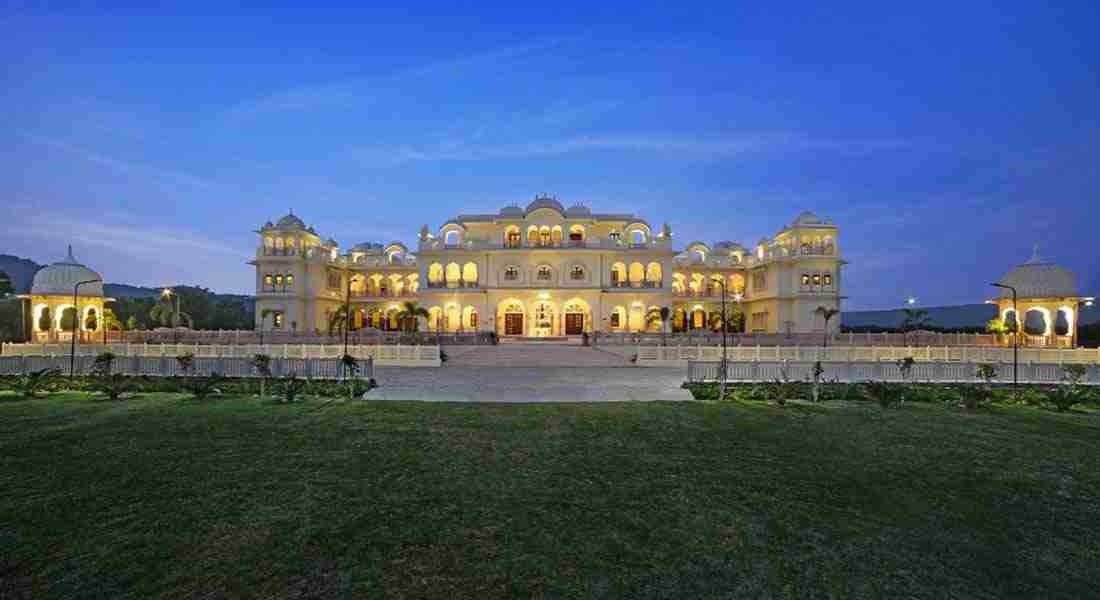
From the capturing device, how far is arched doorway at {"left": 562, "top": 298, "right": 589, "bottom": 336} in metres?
42.6

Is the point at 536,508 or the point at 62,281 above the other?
the point at 62,281

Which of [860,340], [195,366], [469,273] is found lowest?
[195,366]

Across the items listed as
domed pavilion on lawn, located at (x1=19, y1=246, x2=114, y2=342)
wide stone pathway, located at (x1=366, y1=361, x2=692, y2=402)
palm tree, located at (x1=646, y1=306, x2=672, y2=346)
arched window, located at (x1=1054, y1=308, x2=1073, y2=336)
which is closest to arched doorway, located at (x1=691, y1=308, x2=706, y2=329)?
palm tree, located at (x1=646, y1=306, x2=672, y2=346)

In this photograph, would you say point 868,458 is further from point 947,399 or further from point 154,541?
point 154,541

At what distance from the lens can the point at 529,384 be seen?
1817 centimetres

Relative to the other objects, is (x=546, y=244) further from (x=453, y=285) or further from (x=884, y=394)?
(x=884, y=394)

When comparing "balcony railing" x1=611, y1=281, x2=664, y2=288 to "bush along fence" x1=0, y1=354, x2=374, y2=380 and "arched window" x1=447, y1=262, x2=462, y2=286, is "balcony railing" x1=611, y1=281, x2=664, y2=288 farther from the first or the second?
"bush along fence" x1=0, y1=354, x2=374, y2=380

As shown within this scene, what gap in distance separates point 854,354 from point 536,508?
20.5 meters

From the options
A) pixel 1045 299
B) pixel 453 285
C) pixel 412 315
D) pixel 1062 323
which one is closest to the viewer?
pixel 1045 299

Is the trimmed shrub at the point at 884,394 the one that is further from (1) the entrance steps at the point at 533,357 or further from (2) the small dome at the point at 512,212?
(2) the small dome at the point at 512,212

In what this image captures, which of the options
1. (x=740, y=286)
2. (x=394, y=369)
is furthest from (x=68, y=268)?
(x=740, y=286)

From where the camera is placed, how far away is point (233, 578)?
16.7ft

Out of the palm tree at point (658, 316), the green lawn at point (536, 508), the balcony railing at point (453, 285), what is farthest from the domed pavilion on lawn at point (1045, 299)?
the balcony railing at point (453, 285)

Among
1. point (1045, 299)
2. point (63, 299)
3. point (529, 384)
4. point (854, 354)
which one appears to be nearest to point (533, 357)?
point (529, 384)
